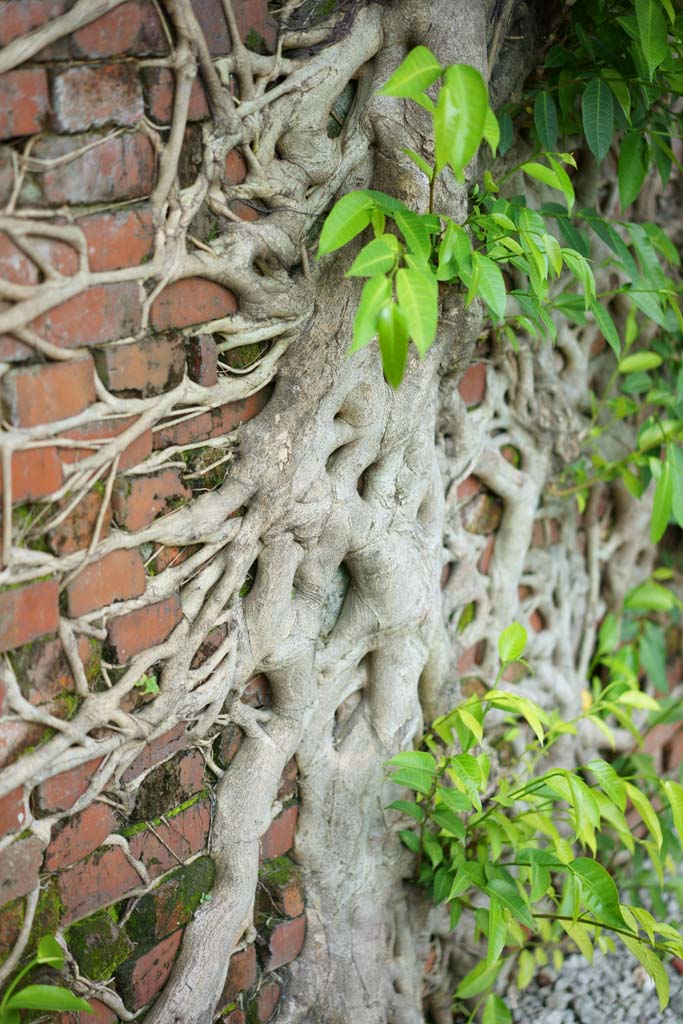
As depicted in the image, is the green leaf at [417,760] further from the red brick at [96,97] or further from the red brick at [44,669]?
the red brick at [96,97]

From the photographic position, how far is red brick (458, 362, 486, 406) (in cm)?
186

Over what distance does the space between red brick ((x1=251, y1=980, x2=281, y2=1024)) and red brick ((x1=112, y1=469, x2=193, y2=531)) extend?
2.74 feet

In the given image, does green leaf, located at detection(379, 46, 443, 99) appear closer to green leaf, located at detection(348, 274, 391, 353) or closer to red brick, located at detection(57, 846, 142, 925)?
green leaf, located at detection(348, 274, 391, 353)

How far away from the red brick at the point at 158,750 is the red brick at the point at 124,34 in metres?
0.84

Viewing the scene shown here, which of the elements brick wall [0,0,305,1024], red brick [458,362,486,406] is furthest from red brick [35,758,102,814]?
red brick [458,362,486,406]

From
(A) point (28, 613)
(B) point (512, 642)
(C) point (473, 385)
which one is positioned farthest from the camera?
(C) point (473, 385)

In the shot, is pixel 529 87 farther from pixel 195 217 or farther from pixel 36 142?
pixel 36 142

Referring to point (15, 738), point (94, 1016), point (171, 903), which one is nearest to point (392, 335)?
point (15, 738)

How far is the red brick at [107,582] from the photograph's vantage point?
1.22m

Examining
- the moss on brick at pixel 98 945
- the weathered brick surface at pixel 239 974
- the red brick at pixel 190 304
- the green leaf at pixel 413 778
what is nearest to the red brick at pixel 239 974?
the weathered brick surface at pixel 239 974

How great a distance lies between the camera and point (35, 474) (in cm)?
114

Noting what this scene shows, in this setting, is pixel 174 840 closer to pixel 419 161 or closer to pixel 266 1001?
pixel 266 1001

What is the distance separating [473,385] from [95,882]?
1.08 m

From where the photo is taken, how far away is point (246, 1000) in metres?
1.60
